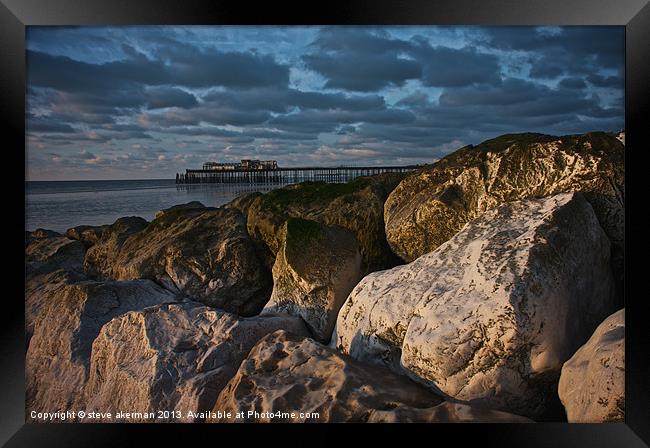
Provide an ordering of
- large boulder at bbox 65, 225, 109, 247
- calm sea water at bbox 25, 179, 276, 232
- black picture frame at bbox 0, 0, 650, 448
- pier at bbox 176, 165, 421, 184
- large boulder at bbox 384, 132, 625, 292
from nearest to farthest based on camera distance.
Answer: black picture frame at bbox 0, 0, 650, 448 < large boulder at bbox 384, 132, 625, 292 < calm sea water at bbox 25, 179, 276, 232 < pier at bbox 176, 165, 421, 184 < large boulder at bbox 65, 225, 109, 247

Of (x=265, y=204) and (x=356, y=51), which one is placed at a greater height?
(x=356, y=51)

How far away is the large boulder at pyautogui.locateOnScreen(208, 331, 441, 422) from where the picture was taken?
322 cm

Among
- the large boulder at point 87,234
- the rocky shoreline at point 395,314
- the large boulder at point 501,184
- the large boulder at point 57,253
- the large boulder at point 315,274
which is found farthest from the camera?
the large boulder at point 87,234

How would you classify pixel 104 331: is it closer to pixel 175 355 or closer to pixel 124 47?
pixel 175 355

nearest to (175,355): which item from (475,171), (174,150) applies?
(174,150)

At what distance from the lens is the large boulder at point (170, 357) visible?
370 centimetres

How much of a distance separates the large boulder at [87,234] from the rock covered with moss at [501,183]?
5.35 meters

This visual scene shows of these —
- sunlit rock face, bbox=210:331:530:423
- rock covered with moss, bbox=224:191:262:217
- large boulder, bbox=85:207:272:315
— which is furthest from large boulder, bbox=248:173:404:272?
sunlit rock face, bbox=210:331:530:423

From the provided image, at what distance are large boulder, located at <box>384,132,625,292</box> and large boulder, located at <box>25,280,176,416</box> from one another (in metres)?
2.80

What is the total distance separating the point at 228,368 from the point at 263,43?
292cm

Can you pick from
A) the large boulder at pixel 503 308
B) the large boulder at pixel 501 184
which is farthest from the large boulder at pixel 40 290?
the large boulder at pixel 501 184

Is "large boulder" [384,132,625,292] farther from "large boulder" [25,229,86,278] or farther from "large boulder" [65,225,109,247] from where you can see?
"large boulder" [65,225,109,247]

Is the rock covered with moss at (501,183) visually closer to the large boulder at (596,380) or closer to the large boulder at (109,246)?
the large boulder at (596,380)

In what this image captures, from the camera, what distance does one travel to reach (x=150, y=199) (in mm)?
7172
